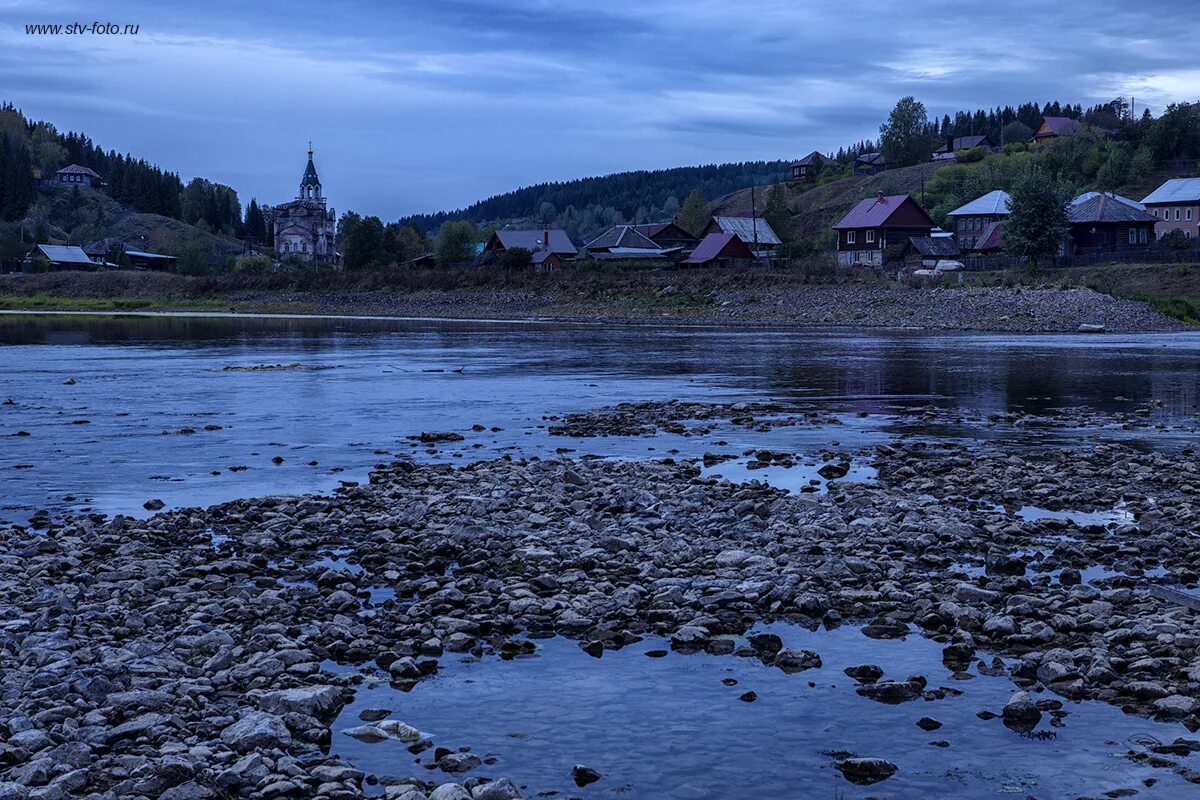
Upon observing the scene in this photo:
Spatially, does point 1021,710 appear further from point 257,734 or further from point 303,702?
point 257,734

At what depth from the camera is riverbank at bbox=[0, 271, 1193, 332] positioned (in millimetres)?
86625

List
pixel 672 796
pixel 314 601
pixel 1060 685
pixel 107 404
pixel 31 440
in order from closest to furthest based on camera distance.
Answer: pixel 672 796 < pixel 1060 685 < pixel 314 601 < pixel 31 440 < pixel 107 404

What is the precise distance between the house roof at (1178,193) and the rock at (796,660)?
141m

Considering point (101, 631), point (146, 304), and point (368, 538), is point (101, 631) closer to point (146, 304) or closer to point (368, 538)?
point (368, 538)

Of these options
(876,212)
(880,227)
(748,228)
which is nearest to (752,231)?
(748,228)

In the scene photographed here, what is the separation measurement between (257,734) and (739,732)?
12.5 feet

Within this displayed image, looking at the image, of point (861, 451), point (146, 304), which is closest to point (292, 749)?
point (861, 451)

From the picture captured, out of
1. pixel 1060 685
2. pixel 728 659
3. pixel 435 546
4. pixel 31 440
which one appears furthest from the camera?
pixel 31 440

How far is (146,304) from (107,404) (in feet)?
387

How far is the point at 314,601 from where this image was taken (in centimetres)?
1318

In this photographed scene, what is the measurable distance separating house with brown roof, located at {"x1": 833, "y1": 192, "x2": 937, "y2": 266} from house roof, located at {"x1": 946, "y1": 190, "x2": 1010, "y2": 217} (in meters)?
8.99

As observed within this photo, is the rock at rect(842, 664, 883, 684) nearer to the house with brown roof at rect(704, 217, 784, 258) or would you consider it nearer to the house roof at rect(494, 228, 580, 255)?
the house with brown roof at rect(704, 217, 784, 258)

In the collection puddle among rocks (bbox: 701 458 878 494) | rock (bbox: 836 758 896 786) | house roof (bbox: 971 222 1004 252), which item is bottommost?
rock (bbox: 836 758 896 786)

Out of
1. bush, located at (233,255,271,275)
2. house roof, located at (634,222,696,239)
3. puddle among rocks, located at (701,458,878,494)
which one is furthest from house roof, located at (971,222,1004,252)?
puddle among rocks, located at (701,458,878,494)
